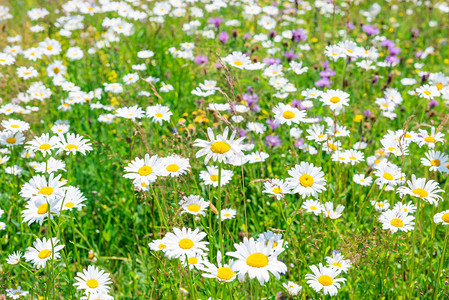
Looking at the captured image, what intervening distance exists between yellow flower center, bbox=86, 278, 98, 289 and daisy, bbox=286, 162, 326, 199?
1.01 metres

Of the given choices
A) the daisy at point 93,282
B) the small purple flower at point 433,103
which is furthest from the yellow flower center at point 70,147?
the small purple flower at point 433,103

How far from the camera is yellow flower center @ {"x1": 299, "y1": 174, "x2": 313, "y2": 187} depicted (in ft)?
5.27

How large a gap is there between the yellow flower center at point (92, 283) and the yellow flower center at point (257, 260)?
86cm

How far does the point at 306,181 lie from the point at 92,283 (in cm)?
109

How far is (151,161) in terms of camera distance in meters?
1.68

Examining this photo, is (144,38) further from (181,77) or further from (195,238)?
(195,238)

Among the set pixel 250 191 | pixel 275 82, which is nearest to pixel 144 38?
pixel 275 82

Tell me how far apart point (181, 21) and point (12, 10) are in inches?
147

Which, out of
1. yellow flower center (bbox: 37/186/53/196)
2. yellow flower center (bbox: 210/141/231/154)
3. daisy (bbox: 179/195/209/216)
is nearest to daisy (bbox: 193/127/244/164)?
yellow flower center (bbox: 210/141/231/154)

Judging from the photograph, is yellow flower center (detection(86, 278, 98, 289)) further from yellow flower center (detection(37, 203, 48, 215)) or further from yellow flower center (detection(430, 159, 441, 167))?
yellow flower center (detection(430, 159, 441, 167))

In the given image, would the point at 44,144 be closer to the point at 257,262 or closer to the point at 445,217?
the point at 257,262

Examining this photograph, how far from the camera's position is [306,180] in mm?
1620

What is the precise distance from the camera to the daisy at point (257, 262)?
3.99ft

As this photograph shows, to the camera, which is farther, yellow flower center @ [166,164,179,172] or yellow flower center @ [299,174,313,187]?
yellow flower center @ [166,164,179,172]
